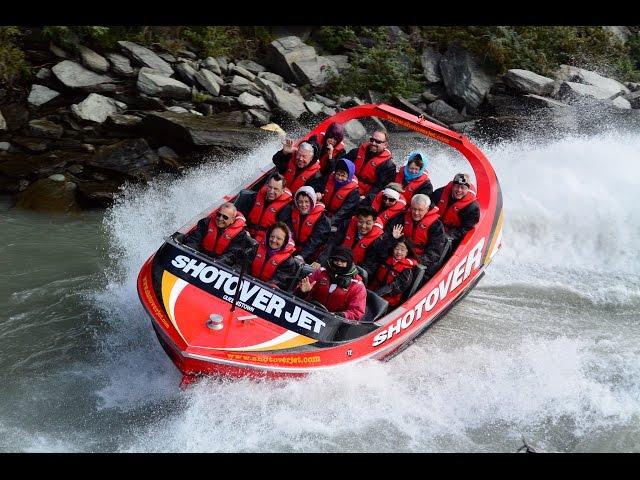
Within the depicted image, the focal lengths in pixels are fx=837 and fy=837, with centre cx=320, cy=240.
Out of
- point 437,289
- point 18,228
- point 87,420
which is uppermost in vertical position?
point 437,289

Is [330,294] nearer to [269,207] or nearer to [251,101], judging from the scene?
[269,207]

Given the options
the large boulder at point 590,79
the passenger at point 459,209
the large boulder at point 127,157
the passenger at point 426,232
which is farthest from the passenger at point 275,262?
the large boulder at point 590,79

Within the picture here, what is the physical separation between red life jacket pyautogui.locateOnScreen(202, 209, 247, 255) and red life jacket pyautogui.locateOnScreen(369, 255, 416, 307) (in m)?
1.48

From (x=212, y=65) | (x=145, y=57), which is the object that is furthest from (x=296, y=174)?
(x=145, y=57)

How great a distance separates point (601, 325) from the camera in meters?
10.1

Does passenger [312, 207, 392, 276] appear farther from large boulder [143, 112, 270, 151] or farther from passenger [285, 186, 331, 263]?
large boulder [143, 112, 270, 151]

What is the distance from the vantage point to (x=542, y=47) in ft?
57.1

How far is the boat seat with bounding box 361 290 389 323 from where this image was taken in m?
8.20

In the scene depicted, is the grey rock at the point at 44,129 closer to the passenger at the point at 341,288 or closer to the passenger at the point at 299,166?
the passenger at the point at 299,166

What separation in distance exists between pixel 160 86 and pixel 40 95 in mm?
2019

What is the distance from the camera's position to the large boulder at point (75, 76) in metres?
14.4
